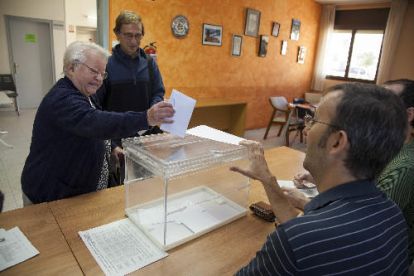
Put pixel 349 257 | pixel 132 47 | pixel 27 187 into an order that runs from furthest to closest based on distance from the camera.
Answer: pixel 132 47
pixel 27 187
pixel 349 257

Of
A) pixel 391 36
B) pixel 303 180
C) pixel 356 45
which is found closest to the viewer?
pixel 303 180

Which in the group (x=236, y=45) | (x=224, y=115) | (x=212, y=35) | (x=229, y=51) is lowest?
(x=224, y=115)

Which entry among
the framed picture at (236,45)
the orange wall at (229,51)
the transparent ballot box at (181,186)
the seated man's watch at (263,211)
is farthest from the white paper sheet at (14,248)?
the framed picture at (236,45)

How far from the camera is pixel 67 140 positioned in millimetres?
1298

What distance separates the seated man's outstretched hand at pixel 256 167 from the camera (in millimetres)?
1186

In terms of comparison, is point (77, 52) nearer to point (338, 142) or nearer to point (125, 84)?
point (125, 84)

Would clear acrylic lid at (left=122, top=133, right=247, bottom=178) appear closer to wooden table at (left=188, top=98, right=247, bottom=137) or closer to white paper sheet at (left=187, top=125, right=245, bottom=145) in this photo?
white paper sheet at (left=187, top=125, right=245, bottom=145)

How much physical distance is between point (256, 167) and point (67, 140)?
87 cm

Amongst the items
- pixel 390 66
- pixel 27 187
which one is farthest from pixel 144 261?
pixel 390 66

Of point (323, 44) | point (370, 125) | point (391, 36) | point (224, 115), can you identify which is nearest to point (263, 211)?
point (370, 125)

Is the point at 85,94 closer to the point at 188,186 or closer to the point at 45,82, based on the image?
the point at 188,186

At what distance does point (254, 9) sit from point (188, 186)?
5.01 meters

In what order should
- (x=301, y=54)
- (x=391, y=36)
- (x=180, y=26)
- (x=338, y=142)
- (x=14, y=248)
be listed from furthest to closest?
1. (x=301, y=54)
2. (x=391, y=36)
3. (x=180, y=26)
4. (x=14, y=248)
5. (x=338, y=142)

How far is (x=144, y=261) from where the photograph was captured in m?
1.01
